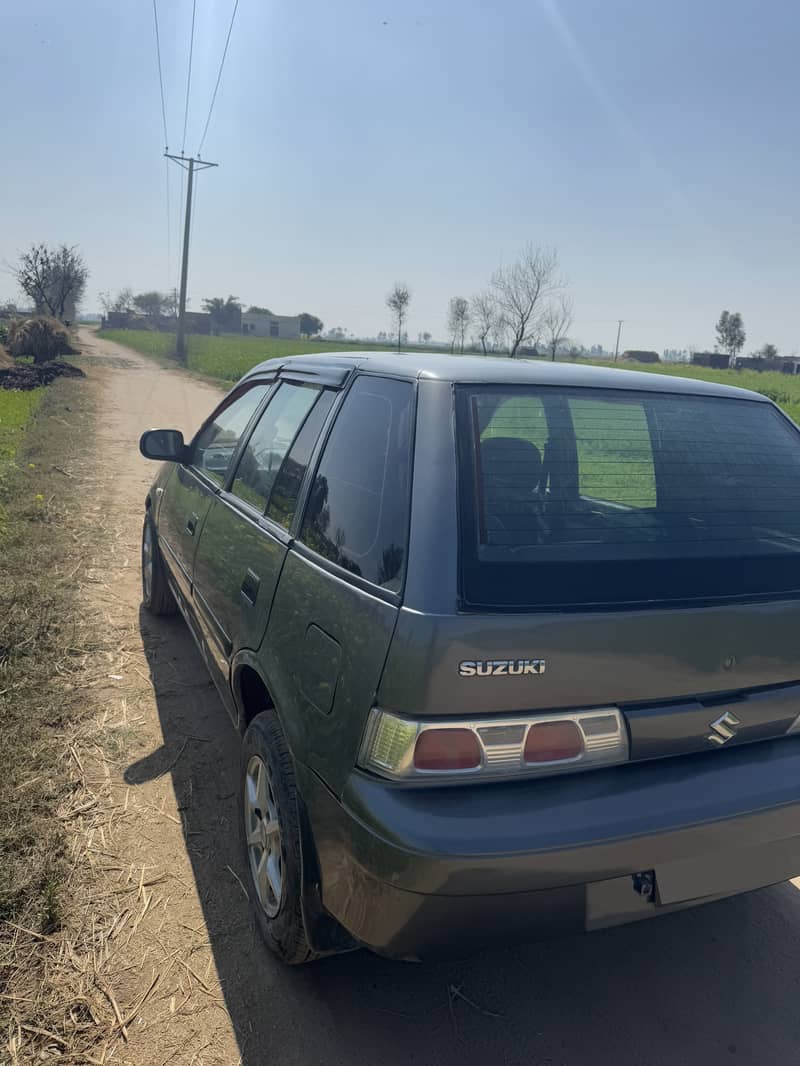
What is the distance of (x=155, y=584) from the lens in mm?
4914

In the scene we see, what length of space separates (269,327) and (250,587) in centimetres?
12549

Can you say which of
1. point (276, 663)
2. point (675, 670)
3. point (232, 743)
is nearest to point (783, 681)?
point (675, 670)

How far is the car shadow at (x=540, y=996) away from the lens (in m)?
2.10

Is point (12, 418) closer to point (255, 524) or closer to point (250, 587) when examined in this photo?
point (255, 524)

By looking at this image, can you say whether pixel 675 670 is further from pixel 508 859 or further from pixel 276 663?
pixel 276 663

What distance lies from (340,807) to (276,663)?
58 cm

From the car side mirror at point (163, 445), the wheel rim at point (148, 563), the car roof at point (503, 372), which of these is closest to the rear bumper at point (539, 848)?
the car roof at point (503, 372)

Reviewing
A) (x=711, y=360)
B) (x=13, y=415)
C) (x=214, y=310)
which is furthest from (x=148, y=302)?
(x=13, y=415)

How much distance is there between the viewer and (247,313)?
421ft

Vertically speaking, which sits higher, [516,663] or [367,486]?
[367,486]

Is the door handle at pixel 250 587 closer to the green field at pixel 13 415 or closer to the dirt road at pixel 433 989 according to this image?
the dirt road at pixel 433 989

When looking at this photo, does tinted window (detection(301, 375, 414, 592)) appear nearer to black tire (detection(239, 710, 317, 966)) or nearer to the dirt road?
black tire (detection(239, 710, 317, 966))

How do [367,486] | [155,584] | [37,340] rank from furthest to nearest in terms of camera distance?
[37,340], [155,584], [367,486]

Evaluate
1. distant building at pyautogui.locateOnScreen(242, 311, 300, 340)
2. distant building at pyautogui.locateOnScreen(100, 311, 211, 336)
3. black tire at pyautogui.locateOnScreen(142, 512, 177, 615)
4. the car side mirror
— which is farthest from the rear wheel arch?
distant building at pyautogui.locateOnScreen(242, 311, 300, 340)
